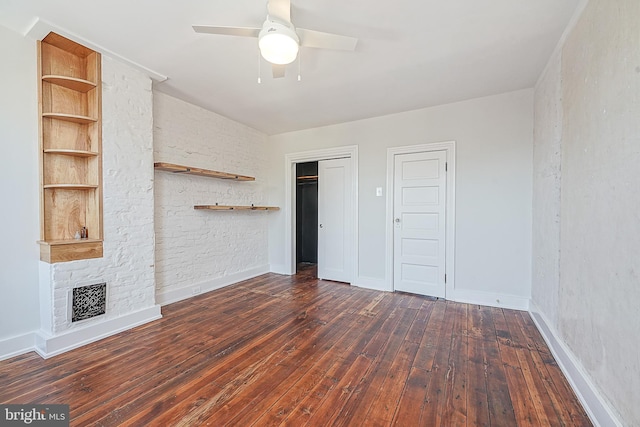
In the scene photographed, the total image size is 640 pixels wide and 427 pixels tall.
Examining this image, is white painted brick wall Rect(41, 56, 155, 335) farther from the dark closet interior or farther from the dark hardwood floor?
the dark closet interior

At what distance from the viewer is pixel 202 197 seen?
404 cm

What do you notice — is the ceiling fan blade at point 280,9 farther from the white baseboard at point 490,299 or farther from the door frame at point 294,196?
the white baseboard at point 490,299

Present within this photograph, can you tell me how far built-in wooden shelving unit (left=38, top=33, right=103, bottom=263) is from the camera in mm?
2406

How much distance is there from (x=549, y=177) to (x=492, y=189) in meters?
0.86

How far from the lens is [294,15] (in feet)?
6.63

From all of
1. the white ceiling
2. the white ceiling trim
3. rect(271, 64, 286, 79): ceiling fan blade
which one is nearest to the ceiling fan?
the white ceiling

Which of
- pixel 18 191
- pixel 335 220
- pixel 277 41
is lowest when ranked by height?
pixel 335 220

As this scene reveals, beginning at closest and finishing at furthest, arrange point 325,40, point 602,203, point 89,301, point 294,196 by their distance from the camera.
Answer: point 602,203
point 325,40
point 89,301
point 294,196

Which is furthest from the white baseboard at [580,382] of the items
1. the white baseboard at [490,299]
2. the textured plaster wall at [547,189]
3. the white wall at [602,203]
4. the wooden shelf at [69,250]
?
the wooden shelf at [69,250]

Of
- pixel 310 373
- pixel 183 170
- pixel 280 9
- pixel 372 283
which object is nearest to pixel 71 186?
pixel 183 170

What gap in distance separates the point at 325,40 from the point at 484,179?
2.76 metres

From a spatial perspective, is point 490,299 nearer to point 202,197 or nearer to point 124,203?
point 202,197

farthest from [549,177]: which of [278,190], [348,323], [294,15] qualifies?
[278,190]

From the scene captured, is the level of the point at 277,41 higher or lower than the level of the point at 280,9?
lower
